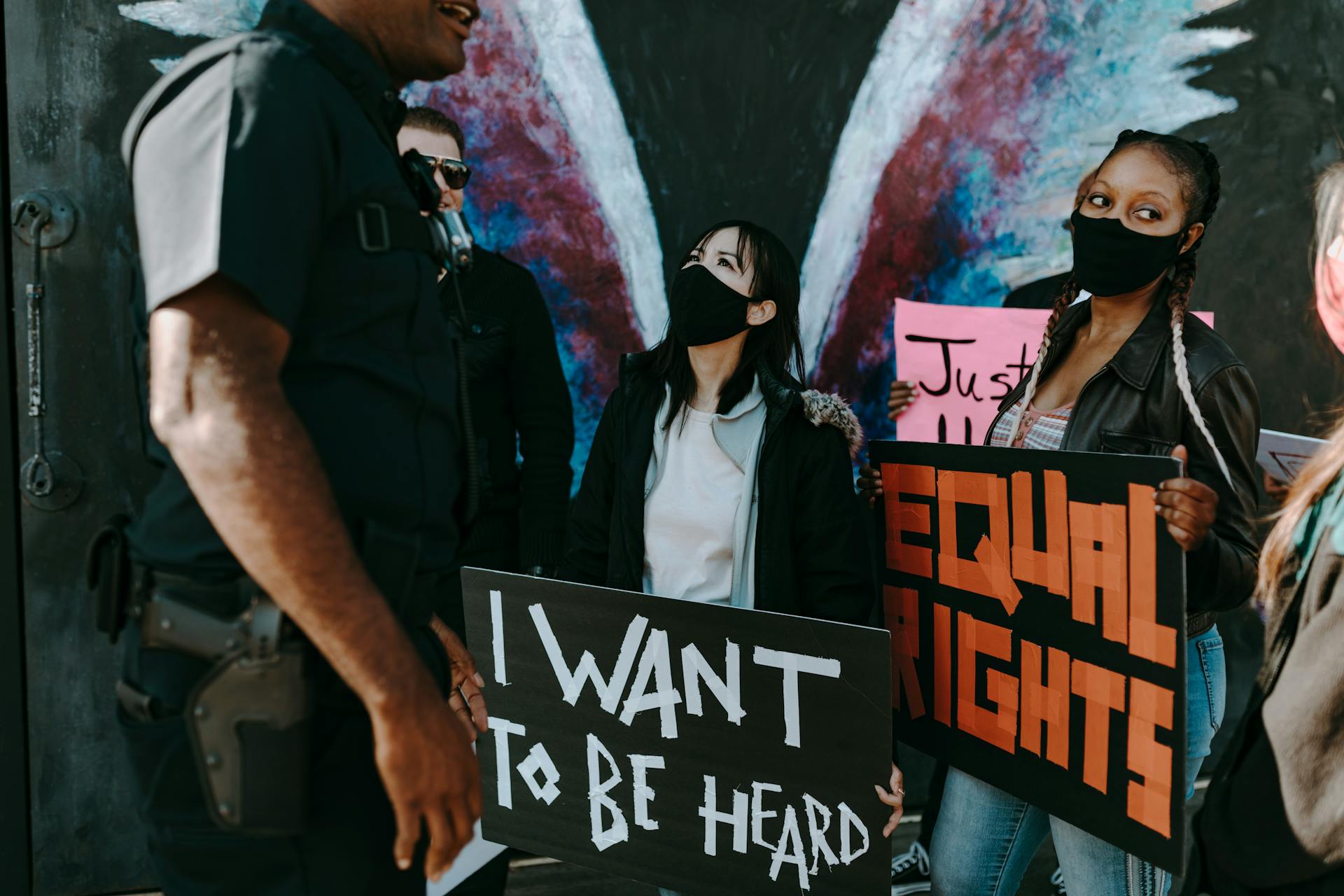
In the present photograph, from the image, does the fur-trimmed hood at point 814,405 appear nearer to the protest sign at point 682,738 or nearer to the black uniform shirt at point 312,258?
the protest sign at point 682,738

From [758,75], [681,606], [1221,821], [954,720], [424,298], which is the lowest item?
[954,720]

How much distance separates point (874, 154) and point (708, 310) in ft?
4.73

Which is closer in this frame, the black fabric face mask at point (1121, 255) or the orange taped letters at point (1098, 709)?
the orange taped letters at point (1098, 709)

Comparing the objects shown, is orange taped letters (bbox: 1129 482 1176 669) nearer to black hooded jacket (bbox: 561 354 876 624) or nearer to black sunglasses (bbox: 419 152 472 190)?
black hooded jacket (bbox: 561 354 876 624)

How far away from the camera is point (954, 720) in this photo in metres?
2.16

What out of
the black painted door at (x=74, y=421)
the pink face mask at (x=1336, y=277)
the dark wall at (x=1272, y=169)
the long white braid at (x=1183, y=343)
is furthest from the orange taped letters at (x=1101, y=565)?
the black painted door at (x=74, y=421)

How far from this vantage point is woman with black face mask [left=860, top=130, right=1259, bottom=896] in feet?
6.42

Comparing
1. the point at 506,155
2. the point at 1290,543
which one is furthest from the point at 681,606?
the point at 506,155

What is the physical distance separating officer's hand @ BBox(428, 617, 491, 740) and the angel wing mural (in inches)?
71.0

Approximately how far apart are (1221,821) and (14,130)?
11.1 ft

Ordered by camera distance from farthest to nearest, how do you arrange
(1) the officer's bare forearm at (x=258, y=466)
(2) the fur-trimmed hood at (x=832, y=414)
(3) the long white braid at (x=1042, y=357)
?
(2) the fur-trimmed hood at (x=832, y=414)
(3) the long white braid at (x=1042, y=357)
(1) the officer's bare forearm at (x=258, y=466)

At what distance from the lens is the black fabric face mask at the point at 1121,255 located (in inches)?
82.0

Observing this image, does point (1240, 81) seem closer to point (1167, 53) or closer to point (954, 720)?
point (1167, 53)

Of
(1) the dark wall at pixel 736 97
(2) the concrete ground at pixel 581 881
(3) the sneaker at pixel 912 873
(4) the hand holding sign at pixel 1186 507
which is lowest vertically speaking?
(2) the concrete ground at pixel 581 881
